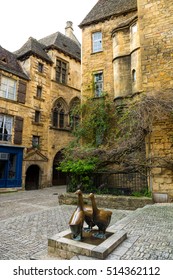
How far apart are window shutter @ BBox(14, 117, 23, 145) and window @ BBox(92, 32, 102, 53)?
822cm

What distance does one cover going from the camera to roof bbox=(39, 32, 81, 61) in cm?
2011

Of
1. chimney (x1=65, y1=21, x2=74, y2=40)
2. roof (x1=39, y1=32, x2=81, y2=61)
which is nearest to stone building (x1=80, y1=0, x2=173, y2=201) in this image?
roof (x1=39, y1=32, x2=81, y2=61)

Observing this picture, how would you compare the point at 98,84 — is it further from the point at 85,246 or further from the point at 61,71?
the point at 85,246

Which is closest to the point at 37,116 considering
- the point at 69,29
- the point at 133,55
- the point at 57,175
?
the point at 57,175

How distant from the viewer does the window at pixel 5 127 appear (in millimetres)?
14852

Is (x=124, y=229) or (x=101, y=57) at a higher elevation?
(x=101, y=57)

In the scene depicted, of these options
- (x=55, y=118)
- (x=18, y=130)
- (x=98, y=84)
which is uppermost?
(x=98, y=84)

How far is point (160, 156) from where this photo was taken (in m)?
7.53

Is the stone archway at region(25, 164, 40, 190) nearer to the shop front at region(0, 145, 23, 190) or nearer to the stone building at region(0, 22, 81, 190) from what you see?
the stone building at region(0, 22, 81, 190)

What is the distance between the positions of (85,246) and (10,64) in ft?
56.5

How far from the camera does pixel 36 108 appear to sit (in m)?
17.5

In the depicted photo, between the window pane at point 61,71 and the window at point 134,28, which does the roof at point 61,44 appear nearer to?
the window pane at point 61,71
